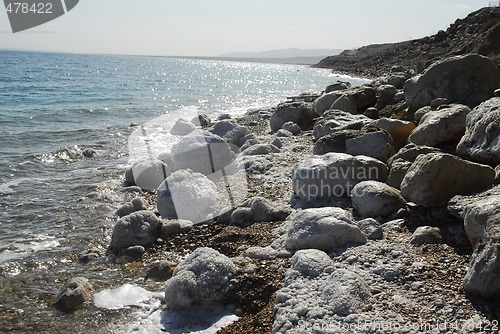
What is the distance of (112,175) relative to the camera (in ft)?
35.2

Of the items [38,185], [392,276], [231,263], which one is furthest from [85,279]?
[38,185]

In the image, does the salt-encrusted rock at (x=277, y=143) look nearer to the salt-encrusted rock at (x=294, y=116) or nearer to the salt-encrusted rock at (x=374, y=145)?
the salt-encrusted rock at (x=294, y=116)

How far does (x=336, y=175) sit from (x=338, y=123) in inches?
138

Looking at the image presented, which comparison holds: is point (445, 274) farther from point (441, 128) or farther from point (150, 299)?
point (441, 128)

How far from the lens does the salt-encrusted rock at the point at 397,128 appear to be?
864cm

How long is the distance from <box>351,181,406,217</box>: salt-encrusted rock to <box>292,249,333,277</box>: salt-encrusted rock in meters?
1.47

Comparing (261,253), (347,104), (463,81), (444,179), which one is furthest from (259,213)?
(347,104)

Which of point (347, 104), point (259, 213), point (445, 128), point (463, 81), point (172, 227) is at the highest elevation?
point (463, 81)

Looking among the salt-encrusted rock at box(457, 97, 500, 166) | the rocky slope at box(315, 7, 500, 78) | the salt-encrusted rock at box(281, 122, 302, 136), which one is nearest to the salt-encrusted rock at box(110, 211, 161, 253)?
the salt-encrusted rock at box(457, 97, 500, 166)

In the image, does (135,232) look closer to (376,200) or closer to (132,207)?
(132,207)

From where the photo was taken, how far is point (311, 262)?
4633 millimetres

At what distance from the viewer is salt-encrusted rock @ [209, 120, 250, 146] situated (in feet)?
40.4

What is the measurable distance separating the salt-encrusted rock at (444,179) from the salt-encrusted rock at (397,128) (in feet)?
10.0

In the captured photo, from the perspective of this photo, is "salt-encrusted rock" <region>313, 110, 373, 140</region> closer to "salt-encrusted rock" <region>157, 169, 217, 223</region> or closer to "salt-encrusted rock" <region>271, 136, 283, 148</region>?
"salt-encrusted rock" <region>271, 136, 283, 148</region>
